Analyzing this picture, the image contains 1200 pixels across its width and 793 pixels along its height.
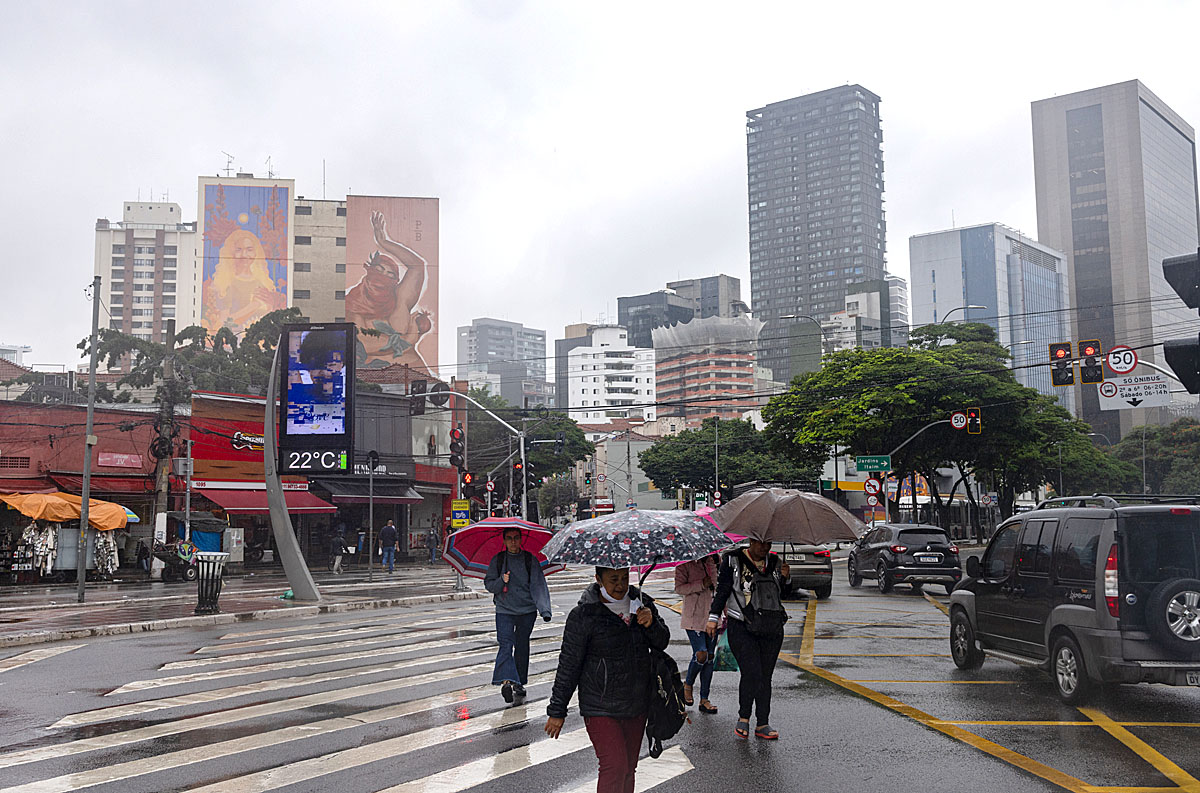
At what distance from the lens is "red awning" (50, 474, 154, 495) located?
35.5 meters

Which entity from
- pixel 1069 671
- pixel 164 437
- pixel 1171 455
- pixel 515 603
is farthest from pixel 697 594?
pixel 1171 455

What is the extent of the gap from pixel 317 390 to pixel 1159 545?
22.4 metres

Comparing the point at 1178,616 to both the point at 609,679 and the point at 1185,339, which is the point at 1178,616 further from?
the point at 609,679

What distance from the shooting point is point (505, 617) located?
1037 centimetres

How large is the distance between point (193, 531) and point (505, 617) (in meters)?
27.9

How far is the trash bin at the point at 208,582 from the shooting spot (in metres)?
19.9

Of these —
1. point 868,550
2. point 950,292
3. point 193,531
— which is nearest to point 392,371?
point 193,531

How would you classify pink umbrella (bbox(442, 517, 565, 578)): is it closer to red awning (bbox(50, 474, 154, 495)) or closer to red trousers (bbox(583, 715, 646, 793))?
red trousers (bbox(583, 715, 646, 793))

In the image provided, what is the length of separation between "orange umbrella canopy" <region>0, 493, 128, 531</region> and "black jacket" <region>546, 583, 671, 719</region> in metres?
28.9

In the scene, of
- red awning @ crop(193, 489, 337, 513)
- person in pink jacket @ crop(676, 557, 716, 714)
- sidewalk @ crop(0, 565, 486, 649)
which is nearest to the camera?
person in pink jacket @ crop(676, 557, 716, 714)

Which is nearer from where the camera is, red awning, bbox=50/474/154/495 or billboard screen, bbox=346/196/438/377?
red awning, bbox=50/474/154/495

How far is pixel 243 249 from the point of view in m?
107

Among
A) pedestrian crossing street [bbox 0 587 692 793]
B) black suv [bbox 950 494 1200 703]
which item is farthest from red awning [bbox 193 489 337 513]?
black suv [bbox 950 494 1200 703]

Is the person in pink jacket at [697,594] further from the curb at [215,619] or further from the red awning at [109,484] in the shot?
the red awning at [109,484]
